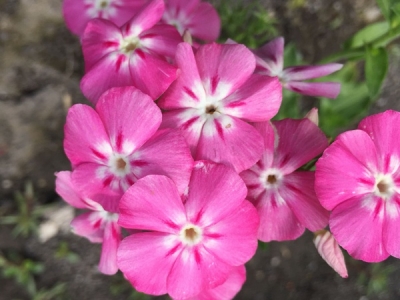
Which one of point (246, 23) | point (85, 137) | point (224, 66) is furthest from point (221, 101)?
point (246, 23)

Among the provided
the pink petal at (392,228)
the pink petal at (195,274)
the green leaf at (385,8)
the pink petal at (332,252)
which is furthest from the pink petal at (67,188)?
the green leaf at (385,8)

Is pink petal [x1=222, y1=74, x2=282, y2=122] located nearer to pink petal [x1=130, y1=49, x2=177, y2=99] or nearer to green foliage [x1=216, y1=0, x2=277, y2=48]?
pink petal [x1=130, y1=49, x2=177, y2=99]

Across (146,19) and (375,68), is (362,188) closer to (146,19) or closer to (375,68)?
(375,68)

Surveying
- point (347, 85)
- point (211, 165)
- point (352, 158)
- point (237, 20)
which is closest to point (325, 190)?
point (352, 158)

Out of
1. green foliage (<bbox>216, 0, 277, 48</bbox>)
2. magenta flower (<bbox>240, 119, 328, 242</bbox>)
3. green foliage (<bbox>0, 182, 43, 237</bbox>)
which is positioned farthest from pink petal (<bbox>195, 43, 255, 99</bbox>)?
green foliage (<bbox>0, 182, 43, 237</bbox>)

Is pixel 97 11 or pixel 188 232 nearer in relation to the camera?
pixel 188 232

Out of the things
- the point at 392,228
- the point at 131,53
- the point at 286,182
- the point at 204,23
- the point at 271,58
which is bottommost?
the point at 392,228

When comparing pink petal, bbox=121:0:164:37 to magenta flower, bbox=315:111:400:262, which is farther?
pink petal, bbox=121:0:164:37
